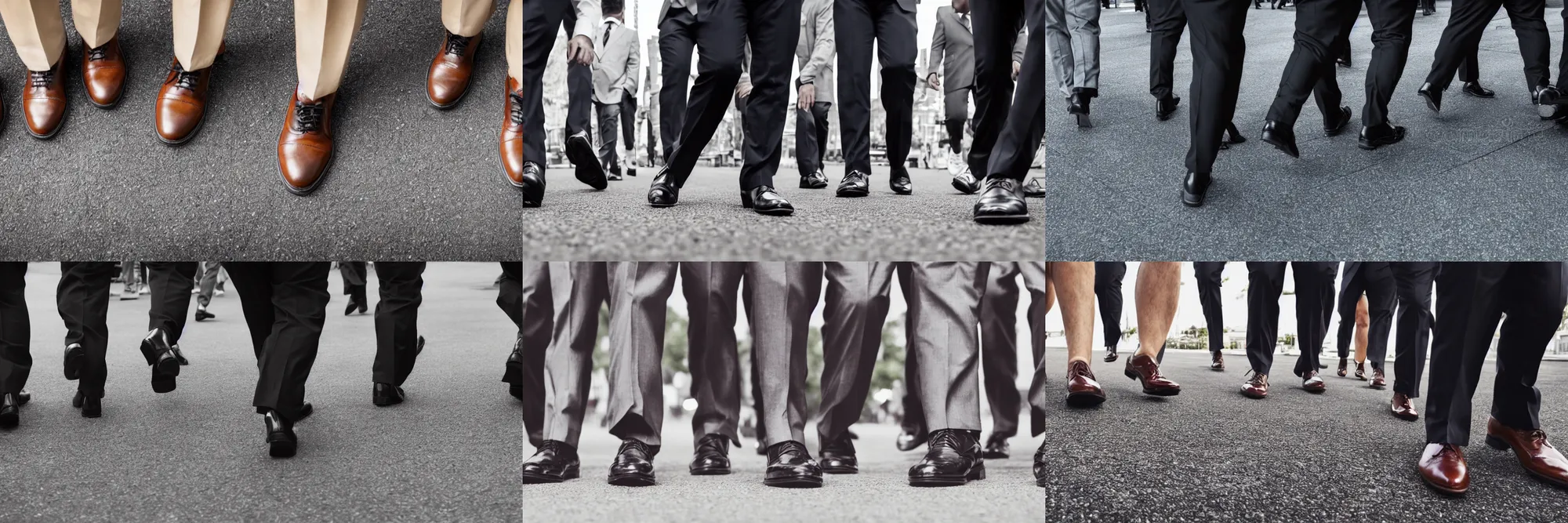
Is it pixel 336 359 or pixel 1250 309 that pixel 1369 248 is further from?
pixel 336 359

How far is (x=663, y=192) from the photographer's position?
1.77 meters

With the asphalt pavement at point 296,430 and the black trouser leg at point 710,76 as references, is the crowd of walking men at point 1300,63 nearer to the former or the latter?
the black trouser leg at point 710,76

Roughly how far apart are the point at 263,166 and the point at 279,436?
76 cm

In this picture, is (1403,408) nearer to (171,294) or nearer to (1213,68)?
(1213,68)

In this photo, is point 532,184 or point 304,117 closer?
point 532,184

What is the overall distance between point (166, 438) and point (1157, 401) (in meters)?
2.34

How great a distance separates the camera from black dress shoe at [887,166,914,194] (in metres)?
1.89

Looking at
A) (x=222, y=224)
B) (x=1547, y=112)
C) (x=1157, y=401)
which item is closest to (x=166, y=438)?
(x=222, y=224)

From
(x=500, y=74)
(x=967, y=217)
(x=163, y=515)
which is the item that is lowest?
(x=163, y=515)

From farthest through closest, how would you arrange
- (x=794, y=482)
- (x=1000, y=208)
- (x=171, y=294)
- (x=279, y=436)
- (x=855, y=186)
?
(x=171, y=294) → (x=279, y=436) → (x=855, y=186) → (x=794, y=482) → (x=1000, y=208)

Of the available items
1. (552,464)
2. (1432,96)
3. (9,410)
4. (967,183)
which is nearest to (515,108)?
(552,464)

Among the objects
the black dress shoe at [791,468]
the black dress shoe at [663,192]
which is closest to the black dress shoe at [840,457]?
the black dress shoe at [791,468]

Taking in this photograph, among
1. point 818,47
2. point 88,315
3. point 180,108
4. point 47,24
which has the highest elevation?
point 47,24

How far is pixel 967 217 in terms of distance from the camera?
5.52ft
